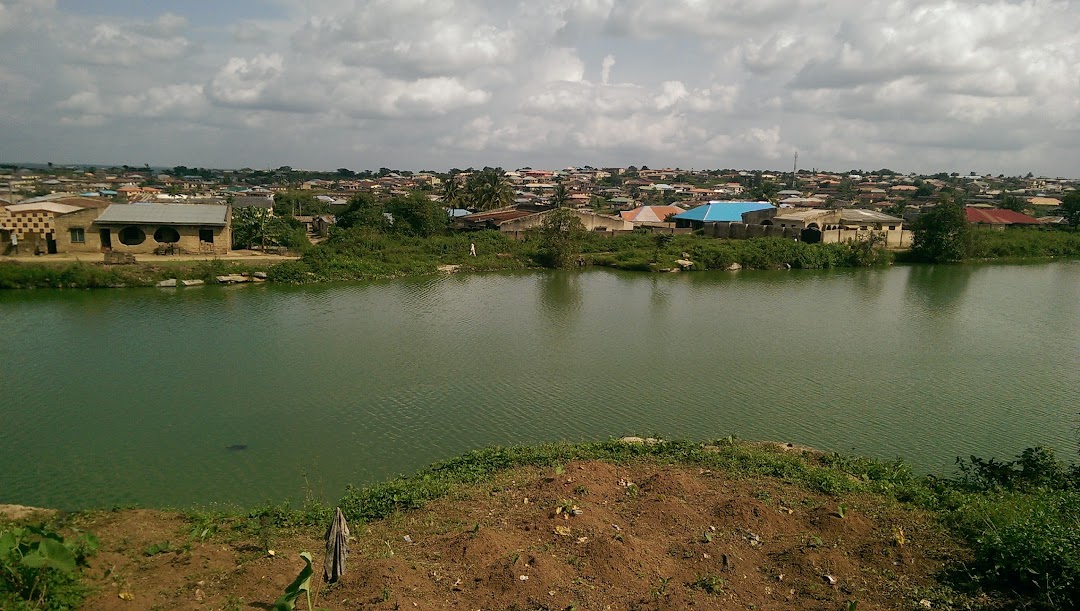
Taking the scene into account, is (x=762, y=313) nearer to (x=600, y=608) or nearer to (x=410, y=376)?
(x=410, y=376)

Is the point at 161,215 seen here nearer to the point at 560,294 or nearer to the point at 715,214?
the point at 560,294

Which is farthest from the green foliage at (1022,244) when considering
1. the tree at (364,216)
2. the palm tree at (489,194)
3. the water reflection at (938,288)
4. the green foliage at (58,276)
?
the green foliage at (58,276)

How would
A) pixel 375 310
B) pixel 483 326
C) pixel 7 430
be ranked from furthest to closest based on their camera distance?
1. pixel 375 310
2. pixel 483 326
3. pixel 7 430

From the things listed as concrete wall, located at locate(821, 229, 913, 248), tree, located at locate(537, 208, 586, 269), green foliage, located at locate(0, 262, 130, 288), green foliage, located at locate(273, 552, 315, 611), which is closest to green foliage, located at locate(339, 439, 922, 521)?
green foliage, located at locate(273, 552, 315, 611)

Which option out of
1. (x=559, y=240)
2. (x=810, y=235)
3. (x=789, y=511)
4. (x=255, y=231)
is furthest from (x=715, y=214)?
(x=789, y=511)

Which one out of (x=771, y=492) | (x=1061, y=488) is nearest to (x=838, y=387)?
(x=1061, y=488)
